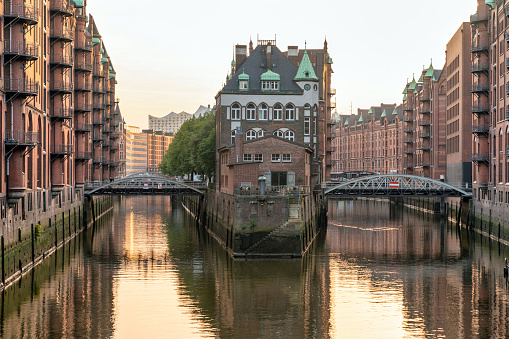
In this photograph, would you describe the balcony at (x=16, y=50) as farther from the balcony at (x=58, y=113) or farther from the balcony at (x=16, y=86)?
the balcony at (x=58, y=113)

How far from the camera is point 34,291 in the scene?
45688mm

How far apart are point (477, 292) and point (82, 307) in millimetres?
24328

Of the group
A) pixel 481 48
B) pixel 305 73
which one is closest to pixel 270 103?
pixel 305 73

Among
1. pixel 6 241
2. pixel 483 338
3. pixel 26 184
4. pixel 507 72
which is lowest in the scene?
pixel 483 338

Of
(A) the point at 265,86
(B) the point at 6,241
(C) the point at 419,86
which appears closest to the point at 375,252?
(A) the point at 265,86

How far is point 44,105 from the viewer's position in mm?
63531

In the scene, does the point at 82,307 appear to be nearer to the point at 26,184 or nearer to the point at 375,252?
the point at 26,184

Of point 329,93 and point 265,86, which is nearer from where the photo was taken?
point 265,86

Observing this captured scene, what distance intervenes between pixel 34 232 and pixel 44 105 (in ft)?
41.7

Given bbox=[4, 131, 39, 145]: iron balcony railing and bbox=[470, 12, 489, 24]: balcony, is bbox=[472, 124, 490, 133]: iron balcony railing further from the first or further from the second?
bbox=[4, 131, 39, 145]: iron balcony railing

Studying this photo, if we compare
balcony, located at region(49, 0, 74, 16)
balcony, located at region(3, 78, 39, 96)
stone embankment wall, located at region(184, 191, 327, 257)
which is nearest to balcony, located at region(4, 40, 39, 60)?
balcony, located at region(3, 78, 39, 96)

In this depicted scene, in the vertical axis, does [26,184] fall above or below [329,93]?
below

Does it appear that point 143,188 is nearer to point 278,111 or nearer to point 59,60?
point 278,111

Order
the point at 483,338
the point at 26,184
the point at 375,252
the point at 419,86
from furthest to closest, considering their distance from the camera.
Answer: the point at 419,86, the point at 375,252, the point at 26,184, the point at 483,338
